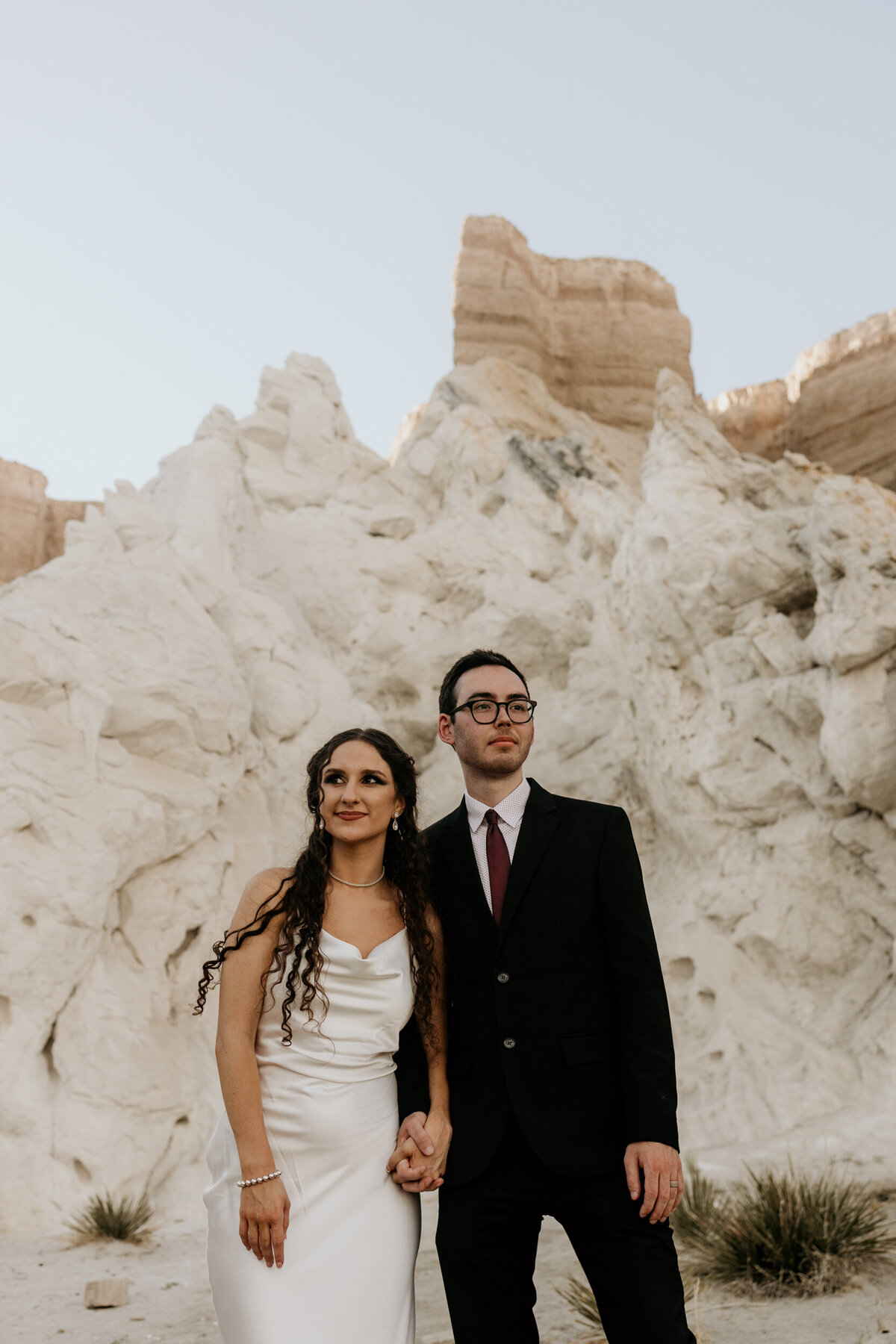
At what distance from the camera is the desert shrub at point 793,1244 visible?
13.9ft

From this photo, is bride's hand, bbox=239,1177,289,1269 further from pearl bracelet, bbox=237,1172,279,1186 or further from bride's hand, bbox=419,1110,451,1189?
bride's hand, bbox=419,1110,451,1189

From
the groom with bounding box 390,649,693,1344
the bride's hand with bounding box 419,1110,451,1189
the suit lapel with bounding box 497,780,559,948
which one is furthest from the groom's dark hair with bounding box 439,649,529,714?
the bride's hand with bounding box 419,1110,451,1189

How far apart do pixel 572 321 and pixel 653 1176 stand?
18817 millimetres

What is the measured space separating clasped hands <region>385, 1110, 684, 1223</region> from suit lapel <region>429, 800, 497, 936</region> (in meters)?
0.50

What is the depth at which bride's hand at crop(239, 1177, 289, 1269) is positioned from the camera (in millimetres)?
2289

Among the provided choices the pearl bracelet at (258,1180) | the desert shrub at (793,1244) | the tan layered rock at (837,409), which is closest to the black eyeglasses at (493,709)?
the pearl bracelet at (258,1180)

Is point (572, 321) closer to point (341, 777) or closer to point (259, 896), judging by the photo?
point (341, 777)

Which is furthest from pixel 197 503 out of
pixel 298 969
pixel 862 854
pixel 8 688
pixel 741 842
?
pixel 298 969

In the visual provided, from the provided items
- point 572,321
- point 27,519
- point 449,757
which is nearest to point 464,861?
point 449,757

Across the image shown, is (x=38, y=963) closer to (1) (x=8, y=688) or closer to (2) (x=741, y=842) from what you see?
(1) (x=8, y=688)

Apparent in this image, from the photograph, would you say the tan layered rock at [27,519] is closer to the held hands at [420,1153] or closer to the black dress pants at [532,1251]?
the held hands at [420,1153]

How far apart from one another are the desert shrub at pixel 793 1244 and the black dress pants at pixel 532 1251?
2.33 meters

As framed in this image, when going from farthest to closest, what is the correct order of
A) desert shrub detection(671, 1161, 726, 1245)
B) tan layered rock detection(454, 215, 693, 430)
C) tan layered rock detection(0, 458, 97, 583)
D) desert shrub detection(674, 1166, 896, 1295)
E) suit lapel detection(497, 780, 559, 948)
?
tan layered rock detection(454, 215, 693, 430), tan layered rock detection(0, 458, 97, 583), desert shrub detection(671, 1161, 726, 1245), desert shrub detection(674, 1166, 896, 1295), suit lapel detection(497, 780, 559, 948)

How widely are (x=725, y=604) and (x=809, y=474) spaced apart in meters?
2.18
